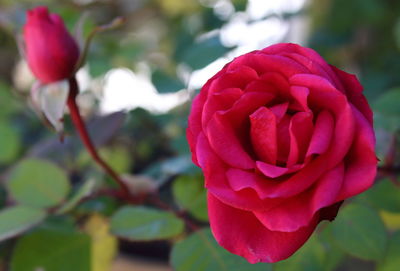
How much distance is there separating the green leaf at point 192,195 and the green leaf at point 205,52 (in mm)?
170

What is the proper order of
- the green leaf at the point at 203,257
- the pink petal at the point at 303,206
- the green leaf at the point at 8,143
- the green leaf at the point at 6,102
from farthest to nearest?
1. the green leaf at the point at 6,102
2. the green leaf at the point at 8,143
3. the green leaf at the point at 203,257
4. the pink petal at the point at 303,206

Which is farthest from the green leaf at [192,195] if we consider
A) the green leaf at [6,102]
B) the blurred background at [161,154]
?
the green leaf at [6,102]

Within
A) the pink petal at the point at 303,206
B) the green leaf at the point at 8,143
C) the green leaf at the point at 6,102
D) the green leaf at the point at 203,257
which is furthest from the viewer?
the green leaf at the point at 6,102

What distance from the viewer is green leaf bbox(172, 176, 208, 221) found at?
Result: 1.09ft

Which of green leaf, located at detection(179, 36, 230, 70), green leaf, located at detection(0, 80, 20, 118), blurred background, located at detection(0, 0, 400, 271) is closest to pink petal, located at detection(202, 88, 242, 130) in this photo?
blurred background, located at detection(0, 0, 400, 271)

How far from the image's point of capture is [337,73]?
0.20 meters

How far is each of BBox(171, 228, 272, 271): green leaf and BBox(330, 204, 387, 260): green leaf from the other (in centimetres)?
7

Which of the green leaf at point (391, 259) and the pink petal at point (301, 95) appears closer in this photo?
the pink petal at point (301, 95)

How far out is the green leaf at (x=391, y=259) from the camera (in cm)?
30

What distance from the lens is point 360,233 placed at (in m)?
0.30

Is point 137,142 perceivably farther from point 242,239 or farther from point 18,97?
point 242,239

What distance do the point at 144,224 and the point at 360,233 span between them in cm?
15

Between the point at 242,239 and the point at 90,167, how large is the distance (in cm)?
37

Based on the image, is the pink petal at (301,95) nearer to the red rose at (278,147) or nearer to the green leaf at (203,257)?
the red rose at (278,147)
